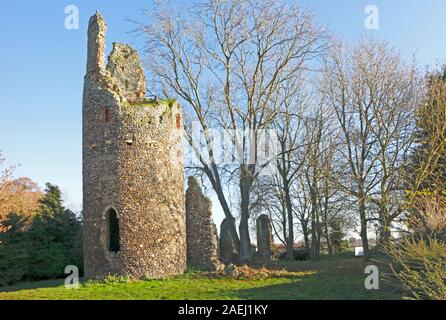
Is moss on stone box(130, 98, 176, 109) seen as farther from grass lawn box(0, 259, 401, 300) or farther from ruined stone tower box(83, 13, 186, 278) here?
grass lawn box(0, 259, 401, 300)

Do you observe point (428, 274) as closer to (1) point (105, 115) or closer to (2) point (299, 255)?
(1) point (105, 115)

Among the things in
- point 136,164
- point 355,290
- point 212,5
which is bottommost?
point 355,290

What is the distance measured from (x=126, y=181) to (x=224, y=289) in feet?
17.6

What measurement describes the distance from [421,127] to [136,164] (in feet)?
40.1

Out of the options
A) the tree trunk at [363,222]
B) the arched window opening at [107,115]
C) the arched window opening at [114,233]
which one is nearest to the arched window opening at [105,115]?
the arched window opening at [107,115]

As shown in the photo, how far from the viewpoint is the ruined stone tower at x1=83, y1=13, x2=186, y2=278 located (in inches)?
659

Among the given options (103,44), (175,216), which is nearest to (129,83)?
(103,44)

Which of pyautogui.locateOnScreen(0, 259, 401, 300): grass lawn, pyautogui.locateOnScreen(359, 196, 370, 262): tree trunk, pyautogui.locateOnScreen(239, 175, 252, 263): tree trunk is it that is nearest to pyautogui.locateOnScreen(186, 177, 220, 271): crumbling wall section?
pyautogui.locateOnScreen(0, 259, 401, 300): grass lawn

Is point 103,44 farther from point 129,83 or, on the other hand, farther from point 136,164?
point 136,164

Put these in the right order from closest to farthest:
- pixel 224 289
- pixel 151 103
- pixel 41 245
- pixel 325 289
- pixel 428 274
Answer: pixel 428 274 < pixel 325 289 < pixel 224 289 < pixel 151 103 < pixel 41 245

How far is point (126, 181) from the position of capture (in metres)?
16.9

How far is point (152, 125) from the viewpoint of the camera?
17547mm

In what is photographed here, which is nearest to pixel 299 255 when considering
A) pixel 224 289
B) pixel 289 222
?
pixel 289 222

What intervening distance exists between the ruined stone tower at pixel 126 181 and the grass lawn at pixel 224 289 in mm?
958
